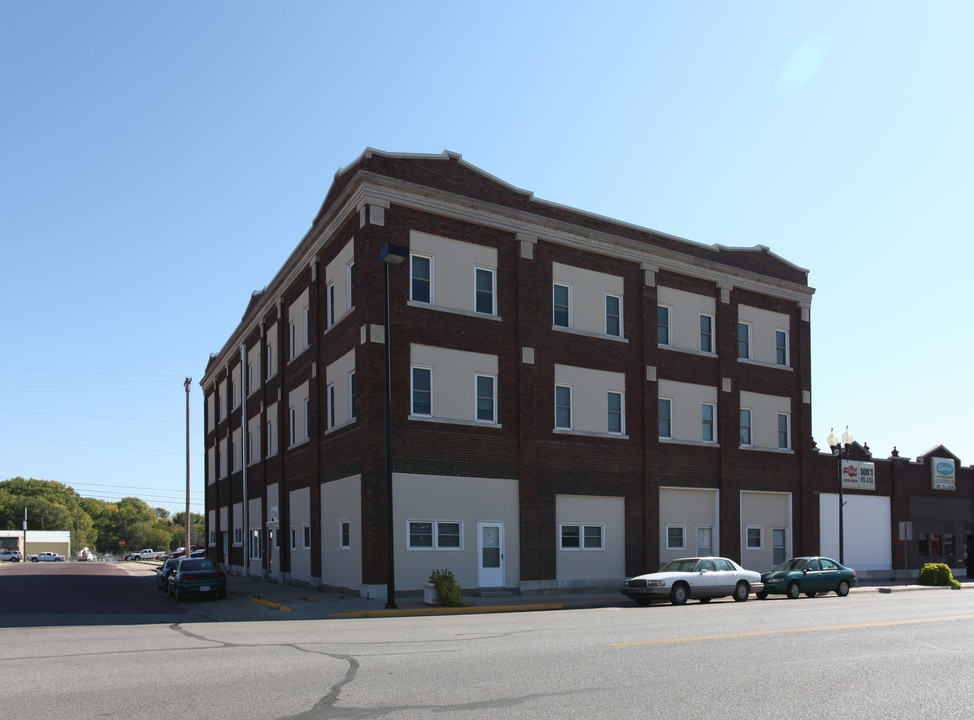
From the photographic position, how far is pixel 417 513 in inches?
1037

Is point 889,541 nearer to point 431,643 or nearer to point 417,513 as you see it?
point 417,513

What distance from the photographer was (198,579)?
94.3ft

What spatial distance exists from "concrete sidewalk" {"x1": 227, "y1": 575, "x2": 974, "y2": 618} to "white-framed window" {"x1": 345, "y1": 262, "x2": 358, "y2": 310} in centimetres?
926

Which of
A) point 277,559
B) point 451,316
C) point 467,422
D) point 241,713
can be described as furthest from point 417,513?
point 241,713

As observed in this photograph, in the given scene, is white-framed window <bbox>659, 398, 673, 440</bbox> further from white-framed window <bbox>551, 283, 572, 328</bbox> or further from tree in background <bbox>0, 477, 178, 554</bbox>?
tree in background <bbox>0, 477, 178, 554</bbox>

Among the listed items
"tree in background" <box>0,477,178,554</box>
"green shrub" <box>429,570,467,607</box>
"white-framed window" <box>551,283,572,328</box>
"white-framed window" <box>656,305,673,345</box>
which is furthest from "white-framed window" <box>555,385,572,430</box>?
"tree in background" <box>0,477,178,554</box>

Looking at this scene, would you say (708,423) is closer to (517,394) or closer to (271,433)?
(517,394)

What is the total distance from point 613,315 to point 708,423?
6.45 meters

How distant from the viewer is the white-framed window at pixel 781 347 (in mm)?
37938

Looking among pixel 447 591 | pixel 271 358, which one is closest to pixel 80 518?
pixel 271 358

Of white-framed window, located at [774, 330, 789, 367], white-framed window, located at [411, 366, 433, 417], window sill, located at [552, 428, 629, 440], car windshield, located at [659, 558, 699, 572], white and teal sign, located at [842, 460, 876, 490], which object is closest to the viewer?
car windshield, located at [659, 558, 699, 572]

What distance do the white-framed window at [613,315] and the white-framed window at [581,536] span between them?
717 cm

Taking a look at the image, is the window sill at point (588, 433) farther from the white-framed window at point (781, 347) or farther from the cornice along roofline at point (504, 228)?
the white-framed window at point (781, 347)

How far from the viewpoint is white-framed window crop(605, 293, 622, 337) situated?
3219 cm
